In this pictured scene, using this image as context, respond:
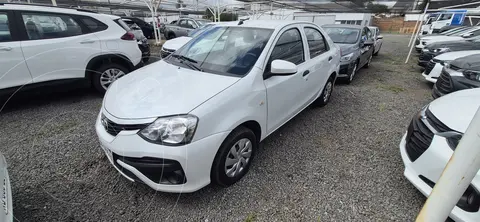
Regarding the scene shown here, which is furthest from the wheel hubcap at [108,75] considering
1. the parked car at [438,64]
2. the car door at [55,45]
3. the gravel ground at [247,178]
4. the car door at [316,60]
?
the parked car at [438,64]

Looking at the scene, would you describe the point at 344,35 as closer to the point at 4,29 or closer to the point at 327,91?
the point at 327,91

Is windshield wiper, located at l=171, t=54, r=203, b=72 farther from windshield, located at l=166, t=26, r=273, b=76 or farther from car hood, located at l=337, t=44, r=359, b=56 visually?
car hood, located at l=337, t=44, r=359, b=56

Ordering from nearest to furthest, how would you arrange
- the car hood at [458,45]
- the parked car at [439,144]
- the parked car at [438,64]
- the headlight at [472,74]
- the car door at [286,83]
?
the parked car at [439,144] → the car door at [286,83] → the headlight at [472,74] → the parked car at [438,64] → the car hood at [458,45]

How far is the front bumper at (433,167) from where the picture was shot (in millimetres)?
1486

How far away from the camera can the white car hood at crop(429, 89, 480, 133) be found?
1.76 meters

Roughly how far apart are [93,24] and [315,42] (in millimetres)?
3678

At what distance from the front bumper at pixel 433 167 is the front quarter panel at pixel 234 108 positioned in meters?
1.35

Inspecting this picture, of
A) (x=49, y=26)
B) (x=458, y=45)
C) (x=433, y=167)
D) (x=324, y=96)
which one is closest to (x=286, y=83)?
(x=433, y=167)

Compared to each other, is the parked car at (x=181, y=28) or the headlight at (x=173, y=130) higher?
the headlight at (x=173, y=130)

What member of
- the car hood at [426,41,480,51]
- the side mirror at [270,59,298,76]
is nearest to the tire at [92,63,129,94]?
the side mirror at [270,59,298,76]

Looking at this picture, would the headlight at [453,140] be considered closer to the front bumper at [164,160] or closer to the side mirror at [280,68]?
the side mirror at [280,68]

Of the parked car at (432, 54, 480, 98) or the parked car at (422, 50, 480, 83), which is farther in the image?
the parked car at (422, 50, 480, 83)

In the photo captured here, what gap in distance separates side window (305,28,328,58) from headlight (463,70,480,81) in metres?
2.30

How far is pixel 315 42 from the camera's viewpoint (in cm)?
322
